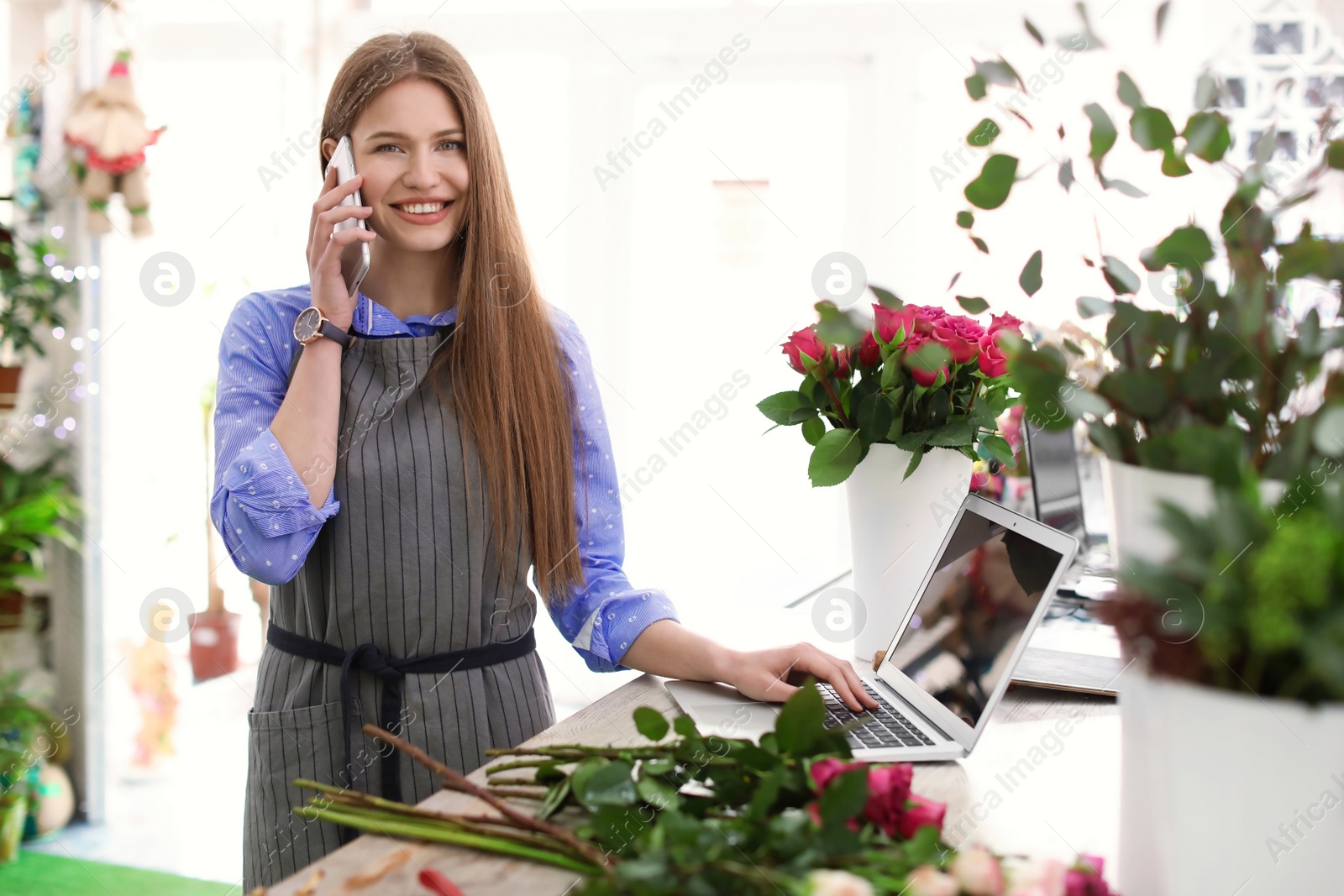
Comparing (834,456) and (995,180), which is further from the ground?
(995,180)

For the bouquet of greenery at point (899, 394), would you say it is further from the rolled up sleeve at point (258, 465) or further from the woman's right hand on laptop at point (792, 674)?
the rolled up sleeve at point (258, 465)

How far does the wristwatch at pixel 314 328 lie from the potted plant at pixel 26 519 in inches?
76.8

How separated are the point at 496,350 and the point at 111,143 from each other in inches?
87.9

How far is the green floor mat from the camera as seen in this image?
8.76 feet

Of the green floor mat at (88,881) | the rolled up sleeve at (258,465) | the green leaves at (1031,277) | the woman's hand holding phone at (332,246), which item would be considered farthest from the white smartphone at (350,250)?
the green floor mat at (88,881)

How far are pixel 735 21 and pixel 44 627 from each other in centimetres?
292

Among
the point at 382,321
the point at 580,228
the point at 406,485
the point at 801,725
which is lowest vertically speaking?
the point at 801,725

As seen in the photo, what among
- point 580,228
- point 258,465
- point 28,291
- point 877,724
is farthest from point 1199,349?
point 580,228

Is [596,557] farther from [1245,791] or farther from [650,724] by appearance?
[1245,791]

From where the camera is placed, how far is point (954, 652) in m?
1.01

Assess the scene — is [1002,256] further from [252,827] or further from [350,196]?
[252,827]

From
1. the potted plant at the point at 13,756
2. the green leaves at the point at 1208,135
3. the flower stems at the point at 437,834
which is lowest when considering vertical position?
the potted plant at the point at 13,756

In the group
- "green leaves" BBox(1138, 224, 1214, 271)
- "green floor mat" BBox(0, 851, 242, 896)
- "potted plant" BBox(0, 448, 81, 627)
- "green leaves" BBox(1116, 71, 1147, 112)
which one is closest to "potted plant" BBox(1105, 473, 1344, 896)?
"green leaves" BBox(1138, 224, 1214, 271)

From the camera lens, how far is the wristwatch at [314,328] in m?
1.28
